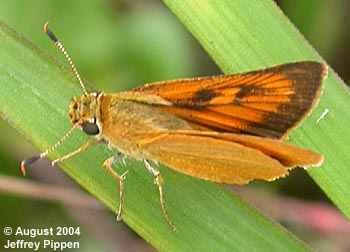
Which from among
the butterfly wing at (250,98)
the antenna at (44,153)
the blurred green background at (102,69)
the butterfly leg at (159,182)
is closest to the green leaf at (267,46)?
the butterfly wing at (250,98)

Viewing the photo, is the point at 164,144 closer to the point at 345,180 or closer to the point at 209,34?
the point at 209,34

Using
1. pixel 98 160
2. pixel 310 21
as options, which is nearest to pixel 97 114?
pixel 98 160

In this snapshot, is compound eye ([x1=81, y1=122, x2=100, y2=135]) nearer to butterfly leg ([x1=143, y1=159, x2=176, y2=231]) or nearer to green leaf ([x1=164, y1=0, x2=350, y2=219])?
butterfly leg ([x1=143, y1=159, x2=176, y2=231])

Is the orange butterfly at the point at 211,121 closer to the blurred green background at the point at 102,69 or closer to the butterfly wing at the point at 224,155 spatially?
the butterfly wing at the point at 224,155

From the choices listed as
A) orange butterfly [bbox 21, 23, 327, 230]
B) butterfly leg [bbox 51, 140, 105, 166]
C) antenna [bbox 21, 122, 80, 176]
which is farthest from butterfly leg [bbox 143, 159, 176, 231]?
antenna [bbox 21, 122, 80, 176]

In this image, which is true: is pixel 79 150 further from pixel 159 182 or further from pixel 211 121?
pixel 211 121
